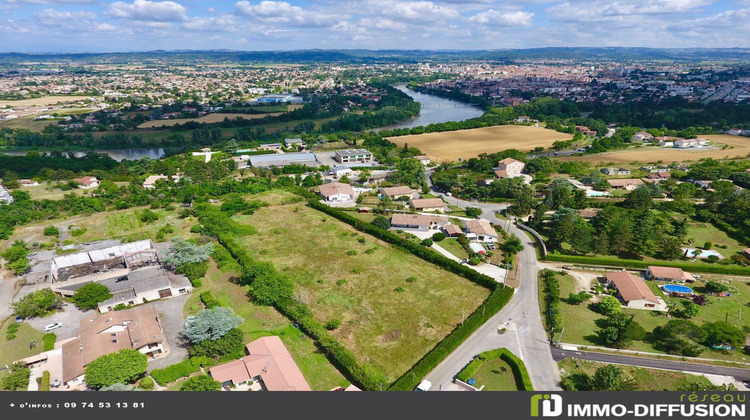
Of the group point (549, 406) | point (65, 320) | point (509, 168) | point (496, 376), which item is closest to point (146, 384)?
point (65, 320)

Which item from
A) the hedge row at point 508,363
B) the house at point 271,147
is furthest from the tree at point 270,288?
the house at point 271,147

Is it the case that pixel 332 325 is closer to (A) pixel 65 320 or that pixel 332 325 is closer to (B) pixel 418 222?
(B) pixel 418 222

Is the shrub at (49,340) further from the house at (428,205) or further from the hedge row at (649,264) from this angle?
the hedge row at (649,264)

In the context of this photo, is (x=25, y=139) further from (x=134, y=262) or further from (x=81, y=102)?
(x=134, y=262)

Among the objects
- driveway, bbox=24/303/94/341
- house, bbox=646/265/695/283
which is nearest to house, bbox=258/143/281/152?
driveway, bbox=24/303/94/341

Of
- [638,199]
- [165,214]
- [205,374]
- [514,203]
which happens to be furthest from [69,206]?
[638,199]
